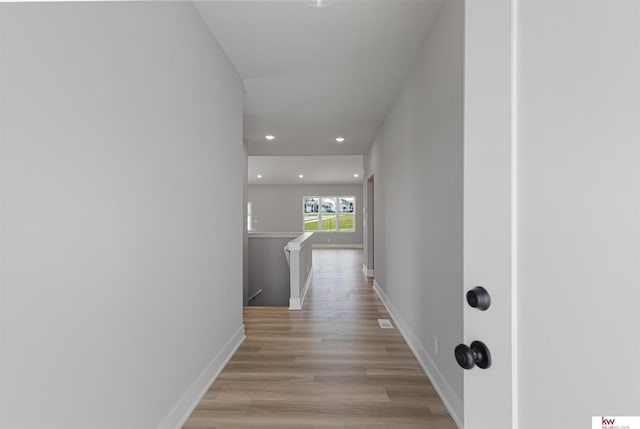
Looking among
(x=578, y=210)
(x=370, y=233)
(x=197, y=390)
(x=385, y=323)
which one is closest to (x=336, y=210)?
(x=370, y=233)

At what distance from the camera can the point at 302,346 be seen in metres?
2.83

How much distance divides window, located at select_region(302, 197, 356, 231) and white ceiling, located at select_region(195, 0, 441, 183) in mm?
8148

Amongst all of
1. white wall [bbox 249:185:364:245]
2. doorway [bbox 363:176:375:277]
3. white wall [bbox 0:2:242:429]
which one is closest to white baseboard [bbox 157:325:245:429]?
white wall [bbox 0:2:242:429]

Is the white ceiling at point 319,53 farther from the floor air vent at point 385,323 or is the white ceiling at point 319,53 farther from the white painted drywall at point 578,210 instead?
the floor air vent at point 385,323

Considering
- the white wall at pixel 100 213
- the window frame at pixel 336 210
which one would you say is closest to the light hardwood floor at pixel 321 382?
the white wall at pixel 100 213

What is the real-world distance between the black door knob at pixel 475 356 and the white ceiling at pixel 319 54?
2.07m

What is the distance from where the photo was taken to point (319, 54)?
2.59 metres

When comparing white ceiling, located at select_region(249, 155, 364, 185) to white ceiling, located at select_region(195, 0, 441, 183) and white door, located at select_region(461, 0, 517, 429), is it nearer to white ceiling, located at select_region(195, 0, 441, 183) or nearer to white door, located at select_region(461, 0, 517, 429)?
white ceiling, located at select_region(195, 0, 441, 183)

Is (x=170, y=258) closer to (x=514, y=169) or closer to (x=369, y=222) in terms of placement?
(x=514, y=169)

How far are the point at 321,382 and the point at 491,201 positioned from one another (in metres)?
1.99

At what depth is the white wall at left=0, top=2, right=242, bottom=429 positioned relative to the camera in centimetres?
88

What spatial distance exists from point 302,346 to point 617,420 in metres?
2.61

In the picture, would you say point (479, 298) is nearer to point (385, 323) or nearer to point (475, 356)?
point (475, 356)

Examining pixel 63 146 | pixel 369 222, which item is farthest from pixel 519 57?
pixel 369 222
